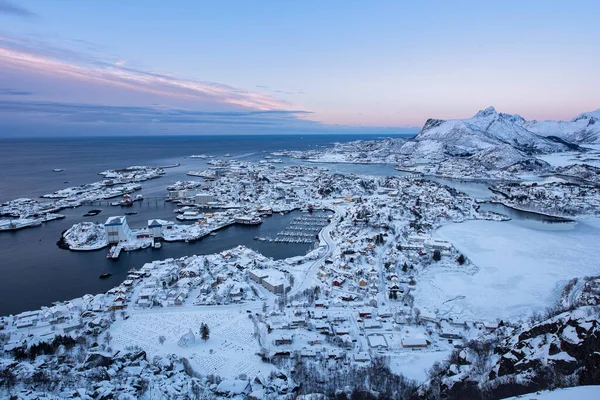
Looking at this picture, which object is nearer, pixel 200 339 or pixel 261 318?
pixel 200 339

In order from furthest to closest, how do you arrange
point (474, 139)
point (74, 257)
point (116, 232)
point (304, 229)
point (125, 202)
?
1. point (474, 139)
2. point (125, 202)
3. point (304, 229)
4. point (116, 232)
5. point (74, 257)

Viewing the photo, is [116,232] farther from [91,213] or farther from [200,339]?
[200,339]

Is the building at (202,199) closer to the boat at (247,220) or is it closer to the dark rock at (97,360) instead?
the boat at (247,220)

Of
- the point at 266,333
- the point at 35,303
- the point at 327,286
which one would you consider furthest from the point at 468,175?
the point at 35,303

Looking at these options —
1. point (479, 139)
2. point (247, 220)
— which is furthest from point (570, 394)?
point (479, 139)

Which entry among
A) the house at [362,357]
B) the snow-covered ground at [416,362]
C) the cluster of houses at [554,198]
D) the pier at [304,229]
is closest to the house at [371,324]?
the snow-covered ground at [416,362]

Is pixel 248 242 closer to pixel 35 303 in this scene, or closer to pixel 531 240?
pixel 35 303

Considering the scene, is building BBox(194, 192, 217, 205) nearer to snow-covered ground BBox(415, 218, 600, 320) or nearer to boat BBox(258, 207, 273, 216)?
boat BBox(258, 207, 273, 216)
